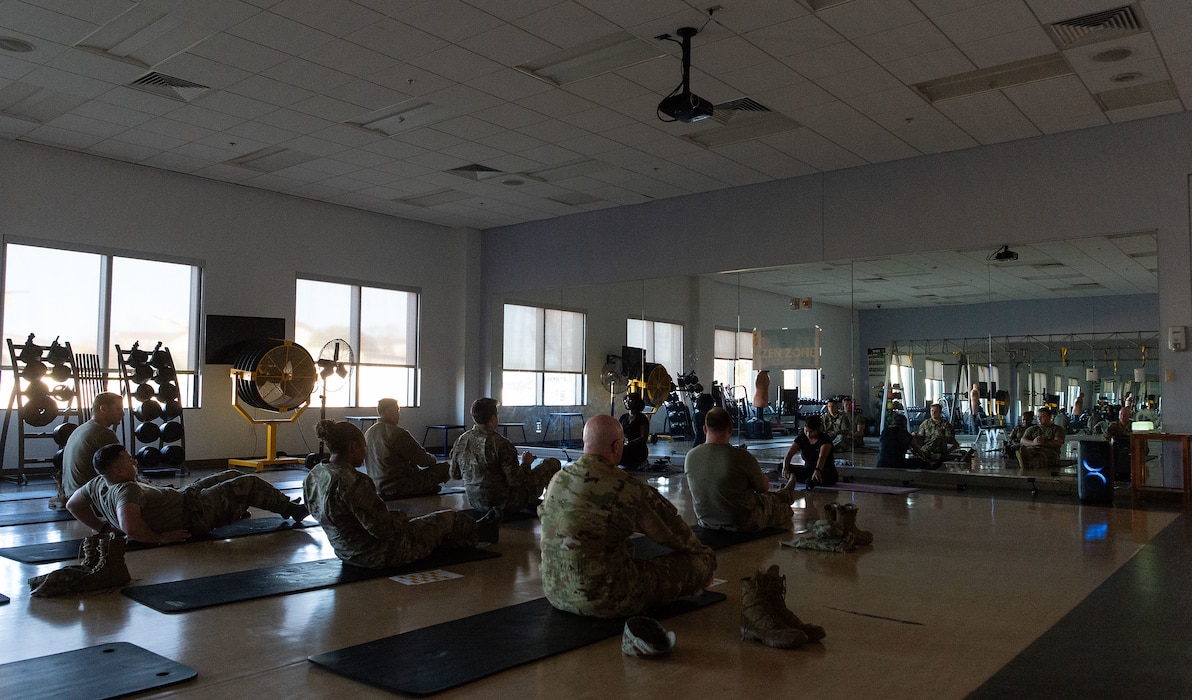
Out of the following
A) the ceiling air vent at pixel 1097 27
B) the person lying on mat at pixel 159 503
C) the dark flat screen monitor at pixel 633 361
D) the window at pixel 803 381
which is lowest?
the person lying on mat at pixel 159 503

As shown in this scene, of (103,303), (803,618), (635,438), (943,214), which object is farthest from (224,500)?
(943,214)

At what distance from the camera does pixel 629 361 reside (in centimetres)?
1328

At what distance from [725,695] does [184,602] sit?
2.78 metres

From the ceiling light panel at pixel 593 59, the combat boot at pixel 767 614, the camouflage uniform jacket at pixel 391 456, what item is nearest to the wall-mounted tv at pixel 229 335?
the camouflage uniform jacket at pixel 391 456

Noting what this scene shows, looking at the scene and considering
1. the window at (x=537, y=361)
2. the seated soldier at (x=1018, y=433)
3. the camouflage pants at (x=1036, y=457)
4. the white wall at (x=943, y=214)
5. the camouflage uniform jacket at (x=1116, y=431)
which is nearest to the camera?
the white wall at (x=943, y=214)

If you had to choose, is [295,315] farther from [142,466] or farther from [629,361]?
[629,361]

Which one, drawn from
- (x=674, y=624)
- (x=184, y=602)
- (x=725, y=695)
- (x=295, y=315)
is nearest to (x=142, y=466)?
(x=295, y=315)

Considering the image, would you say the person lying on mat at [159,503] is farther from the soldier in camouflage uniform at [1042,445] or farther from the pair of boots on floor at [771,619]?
the soldier in camouflage uniform at [1042,445]

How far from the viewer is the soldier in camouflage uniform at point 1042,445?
9586 mm

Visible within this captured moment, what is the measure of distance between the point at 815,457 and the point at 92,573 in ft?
23.0

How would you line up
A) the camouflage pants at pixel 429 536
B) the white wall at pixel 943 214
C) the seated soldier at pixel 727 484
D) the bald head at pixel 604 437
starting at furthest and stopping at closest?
1. the white wall at pixel 943 214
2. the seated soldier at pixel 727 484
3. the camouflage pants at pixel 429 536
4. the bald head at pixel 604 437

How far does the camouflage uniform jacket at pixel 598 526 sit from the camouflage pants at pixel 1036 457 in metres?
7.12

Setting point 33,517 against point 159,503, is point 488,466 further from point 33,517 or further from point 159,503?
point 33,517

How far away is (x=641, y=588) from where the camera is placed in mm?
3941
